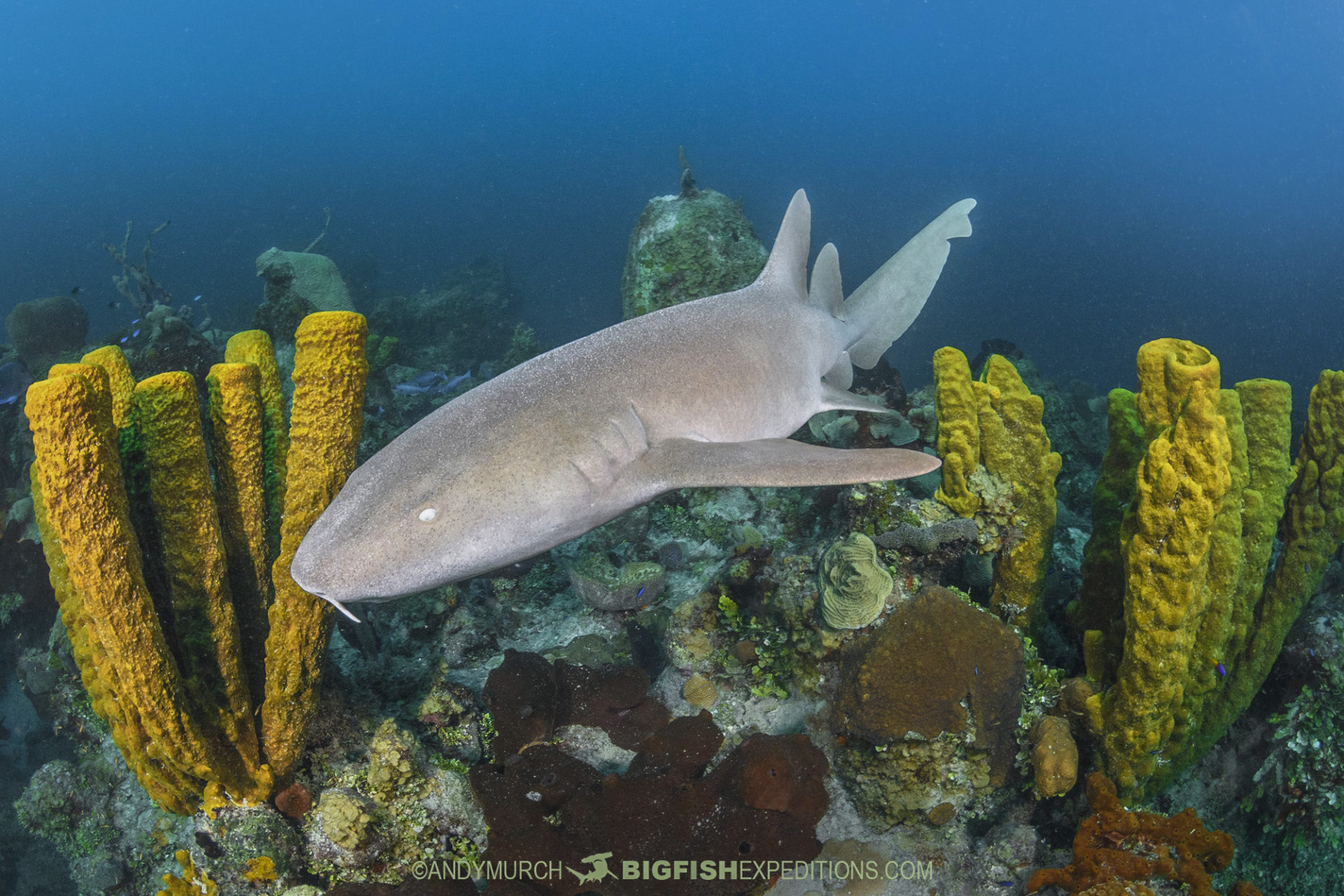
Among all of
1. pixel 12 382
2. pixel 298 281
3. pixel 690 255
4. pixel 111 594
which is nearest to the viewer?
pixel 111 594

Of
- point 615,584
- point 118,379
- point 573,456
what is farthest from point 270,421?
point 615,584

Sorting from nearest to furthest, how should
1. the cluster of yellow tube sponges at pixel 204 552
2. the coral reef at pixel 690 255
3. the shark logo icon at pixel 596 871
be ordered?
1. the cluster of yellow tube sponges at pixel 204 552
2. the shark logo icon at pixel 596 871
3. the coral reef at pixel 690 255

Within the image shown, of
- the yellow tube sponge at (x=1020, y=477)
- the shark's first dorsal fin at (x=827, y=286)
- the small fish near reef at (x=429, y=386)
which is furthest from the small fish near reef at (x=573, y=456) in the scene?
the small fish near reef at (x=429, y=386)

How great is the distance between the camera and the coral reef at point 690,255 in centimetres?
859

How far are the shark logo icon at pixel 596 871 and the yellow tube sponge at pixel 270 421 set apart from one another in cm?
224

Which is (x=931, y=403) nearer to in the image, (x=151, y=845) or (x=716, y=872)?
(x=716, y=872)

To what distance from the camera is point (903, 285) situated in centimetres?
469

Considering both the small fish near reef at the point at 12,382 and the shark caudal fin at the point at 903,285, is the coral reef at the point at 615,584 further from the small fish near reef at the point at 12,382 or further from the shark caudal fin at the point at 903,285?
the small fish near reef at the point at 12,382

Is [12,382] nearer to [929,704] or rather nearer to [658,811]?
[658,811]

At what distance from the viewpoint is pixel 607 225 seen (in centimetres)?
8106

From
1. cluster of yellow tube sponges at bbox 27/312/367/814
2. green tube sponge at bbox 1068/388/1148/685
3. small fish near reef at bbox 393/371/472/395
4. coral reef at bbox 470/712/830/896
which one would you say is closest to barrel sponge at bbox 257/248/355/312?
small fish near reef at bbox 393/371/472/395

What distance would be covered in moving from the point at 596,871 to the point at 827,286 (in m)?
3.92

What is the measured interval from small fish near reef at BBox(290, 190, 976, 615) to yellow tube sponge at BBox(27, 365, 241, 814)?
1074 millimetres

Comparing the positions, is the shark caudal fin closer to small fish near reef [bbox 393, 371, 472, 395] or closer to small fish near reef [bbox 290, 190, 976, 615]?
small fish near reef [bbox 290, 190, 976, 615]
